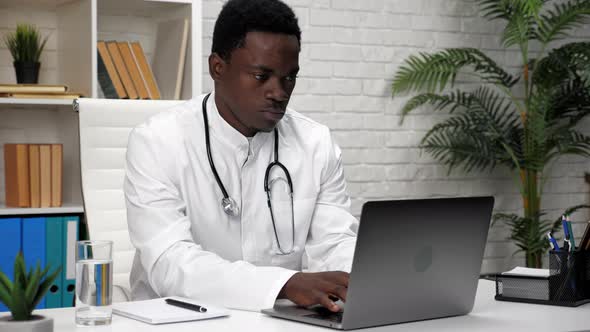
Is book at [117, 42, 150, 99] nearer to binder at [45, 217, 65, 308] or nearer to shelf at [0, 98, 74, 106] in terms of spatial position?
shelf at [0, 98, 74, 106]

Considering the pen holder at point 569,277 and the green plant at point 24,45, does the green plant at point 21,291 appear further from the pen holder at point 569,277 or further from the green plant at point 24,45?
the green plant at point 24,45

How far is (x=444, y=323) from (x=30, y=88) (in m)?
1.75

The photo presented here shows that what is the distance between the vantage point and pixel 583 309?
1.52 metres

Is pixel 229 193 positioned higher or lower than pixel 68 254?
higher

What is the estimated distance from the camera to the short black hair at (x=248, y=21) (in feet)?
6.27

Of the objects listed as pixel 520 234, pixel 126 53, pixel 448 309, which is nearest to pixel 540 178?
pixel 520 234

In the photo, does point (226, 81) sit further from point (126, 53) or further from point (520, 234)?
point (520, 234)

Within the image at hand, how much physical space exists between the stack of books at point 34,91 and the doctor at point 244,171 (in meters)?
0.81

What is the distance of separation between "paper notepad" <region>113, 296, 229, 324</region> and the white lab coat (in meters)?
0.26

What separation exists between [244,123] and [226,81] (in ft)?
0.35

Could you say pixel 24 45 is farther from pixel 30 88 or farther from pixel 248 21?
pixel 248 21

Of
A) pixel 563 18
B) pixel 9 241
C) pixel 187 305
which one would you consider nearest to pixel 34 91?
pixel 9 241

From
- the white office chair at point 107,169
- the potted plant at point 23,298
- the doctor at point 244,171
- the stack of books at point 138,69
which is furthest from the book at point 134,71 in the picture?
the potted plant at point 23,298

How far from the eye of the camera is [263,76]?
189cm
